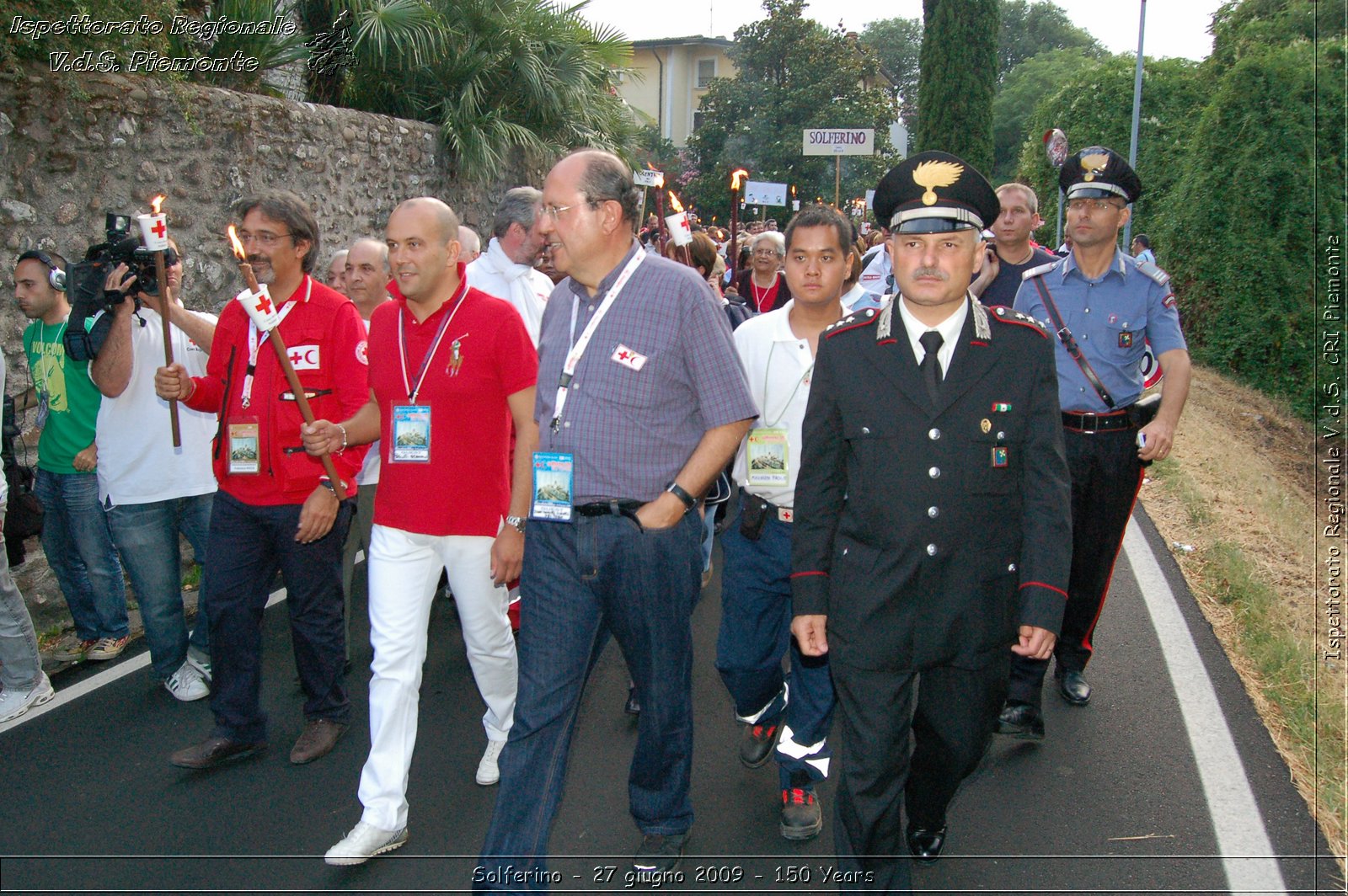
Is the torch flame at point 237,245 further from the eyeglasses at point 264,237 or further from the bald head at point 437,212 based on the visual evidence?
the bald head at point 437,212

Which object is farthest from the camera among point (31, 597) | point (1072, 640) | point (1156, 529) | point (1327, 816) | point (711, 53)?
point (711, 53)

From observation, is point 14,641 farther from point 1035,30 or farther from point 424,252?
point 1035,30

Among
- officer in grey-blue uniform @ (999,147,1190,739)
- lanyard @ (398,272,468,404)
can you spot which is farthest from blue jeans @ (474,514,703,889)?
officer in grey-blue uniform @ (999,147,1190,739)

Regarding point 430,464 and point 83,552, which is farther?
point 83,552

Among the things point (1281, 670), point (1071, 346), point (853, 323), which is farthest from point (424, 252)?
point (1281, 670)

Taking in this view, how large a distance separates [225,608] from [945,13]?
1329 inches

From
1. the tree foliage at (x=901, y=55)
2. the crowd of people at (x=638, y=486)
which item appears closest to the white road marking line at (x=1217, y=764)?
the crowd of people at (x=638, y=486)

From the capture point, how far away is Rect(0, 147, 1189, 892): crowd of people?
3.04m

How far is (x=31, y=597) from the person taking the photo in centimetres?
625

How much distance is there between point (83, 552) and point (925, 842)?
14.6ft

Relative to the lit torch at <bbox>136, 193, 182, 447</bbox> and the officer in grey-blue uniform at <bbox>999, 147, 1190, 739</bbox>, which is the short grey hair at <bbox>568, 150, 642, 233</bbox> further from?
the officer in grey-blue uniform at <bbox>999, 147, 1190, 739</bbox>

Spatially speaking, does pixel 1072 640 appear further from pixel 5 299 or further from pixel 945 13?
pixel 945 13

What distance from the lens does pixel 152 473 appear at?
5.08 metres

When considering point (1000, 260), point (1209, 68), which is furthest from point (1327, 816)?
point (1209, 68)
